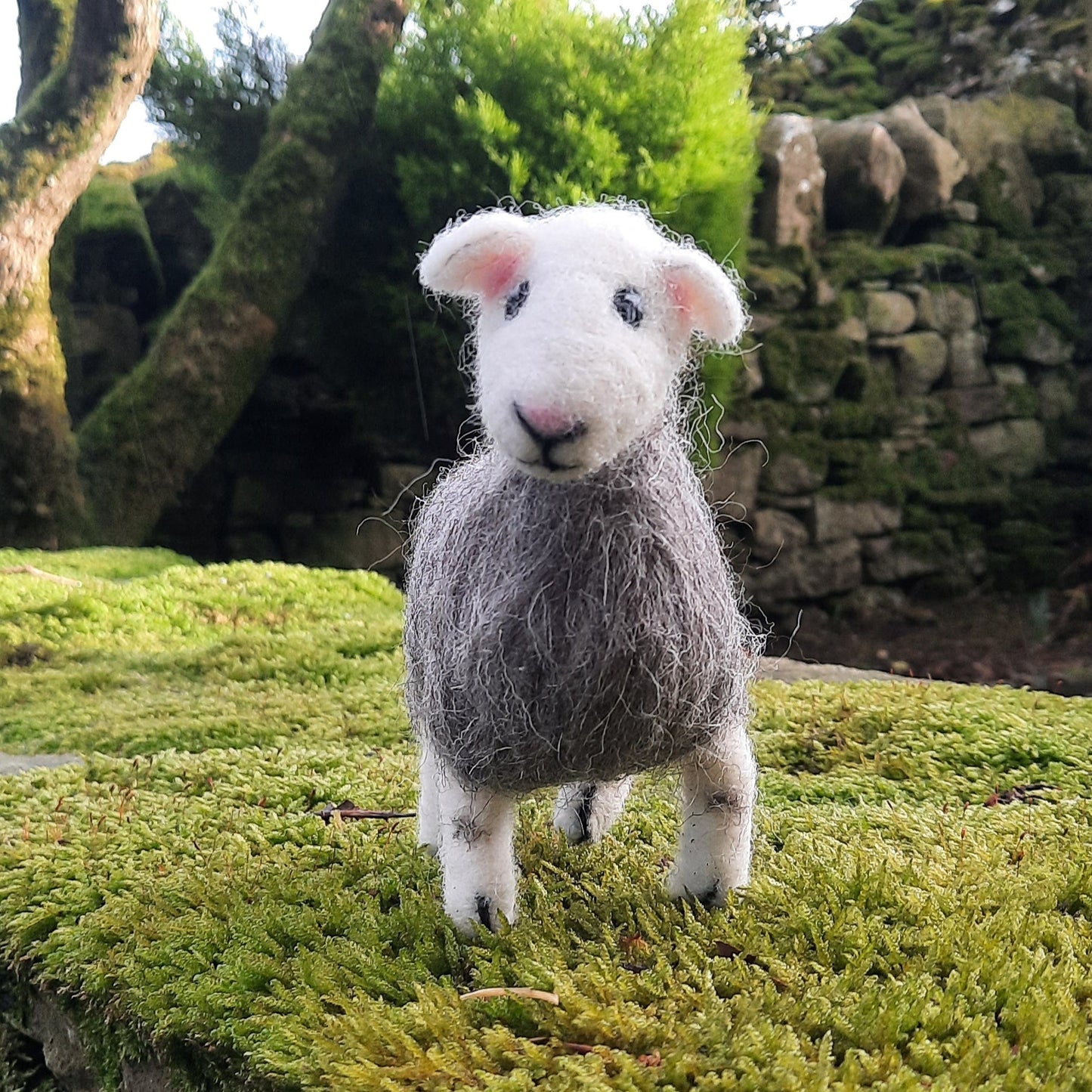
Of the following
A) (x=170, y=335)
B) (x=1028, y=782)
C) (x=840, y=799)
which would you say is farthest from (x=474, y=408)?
(x=170, y=335)

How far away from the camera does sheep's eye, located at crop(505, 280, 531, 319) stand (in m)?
0.79

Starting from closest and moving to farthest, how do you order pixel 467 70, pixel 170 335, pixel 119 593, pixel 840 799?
1. pixel 840 799
2. pixel 119 593
3. pixel 467 70
4. pixel 170 335

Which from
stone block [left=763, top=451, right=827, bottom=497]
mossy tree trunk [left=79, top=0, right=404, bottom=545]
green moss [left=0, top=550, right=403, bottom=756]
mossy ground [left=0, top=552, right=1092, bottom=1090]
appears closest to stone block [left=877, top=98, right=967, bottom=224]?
stone block [left=763, top=451, right=827, bottom=497]

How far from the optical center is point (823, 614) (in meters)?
4.23

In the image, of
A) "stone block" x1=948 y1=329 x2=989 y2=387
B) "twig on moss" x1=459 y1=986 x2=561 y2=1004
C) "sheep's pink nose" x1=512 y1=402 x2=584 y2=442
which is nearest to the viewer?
"sheep's pink nose" x1=512 y1=402 x2=584 y2=442

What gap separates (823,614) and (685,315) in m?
3.62

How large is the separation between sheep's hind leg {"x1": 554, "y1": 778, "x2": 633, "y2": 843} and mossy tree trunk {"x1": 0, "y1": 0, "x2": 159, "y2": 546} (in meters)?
2.92

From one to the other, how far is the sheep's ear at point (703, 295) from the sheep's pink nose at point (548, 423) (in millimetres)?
173

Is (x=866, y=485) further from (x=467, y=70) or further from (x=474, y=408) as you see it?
(x=474, y=408)

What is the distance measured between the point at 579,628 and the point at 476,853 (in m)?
0.26

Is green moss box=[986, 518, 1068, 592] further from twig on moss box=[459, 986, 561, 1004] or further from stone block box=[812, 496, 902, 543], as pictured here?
twig on moss box=[459, 986, 561, 1004]

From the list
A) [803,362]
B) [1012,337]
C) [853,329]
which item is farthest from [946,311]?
[803,362]

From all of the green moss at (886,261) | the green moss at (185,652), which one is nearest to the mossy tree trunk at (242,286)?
the green moss at (185,652)

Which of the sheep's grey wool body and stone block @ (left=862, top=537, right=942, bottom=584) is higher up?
the sheep's grey wool body
